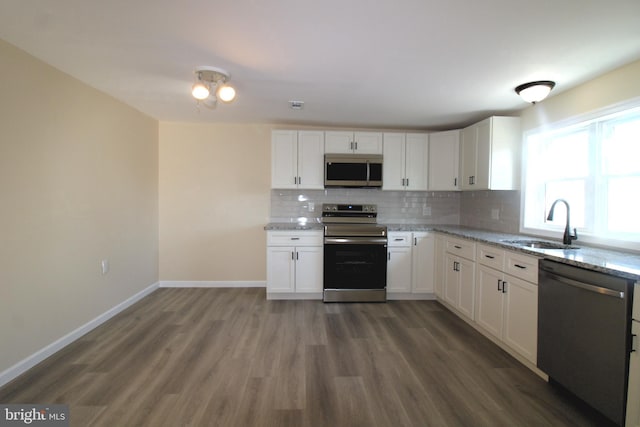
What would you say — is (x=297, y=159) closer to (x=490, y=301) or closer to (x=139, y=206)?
(x=139, y=206)

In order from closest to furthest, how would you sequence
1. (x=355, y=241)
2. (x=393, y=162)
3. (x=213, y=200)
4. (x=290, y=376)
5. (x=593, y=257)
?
(x=593, y=257) < (x=290, y=376) < (x=355, y=241) < (x=393, y=162) < (x=213, y=200)

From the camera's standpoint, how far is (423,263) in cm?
372

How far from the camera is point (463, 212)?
14.0ft

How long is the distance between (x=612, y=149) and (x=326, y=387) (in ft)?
9.44

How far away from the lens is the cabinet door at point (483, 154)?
10.5 ft

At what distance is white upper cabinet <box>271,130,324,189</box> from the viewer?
12.6ft

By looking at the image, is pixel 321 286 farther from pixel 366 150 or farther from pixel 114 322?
pixel 114 322

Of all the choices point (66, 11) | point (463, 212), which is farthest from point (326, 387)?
point (463, 212)

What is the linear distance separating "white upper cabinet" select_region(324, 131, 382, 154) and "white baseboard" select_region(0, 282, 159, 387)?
3.03 metres

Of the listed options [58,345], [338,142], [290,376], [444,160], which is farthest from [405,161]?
[58,345]

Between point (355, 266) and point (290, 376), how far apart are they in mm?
1732

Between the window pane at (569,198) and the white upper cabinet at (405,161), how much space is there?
54.9 inches

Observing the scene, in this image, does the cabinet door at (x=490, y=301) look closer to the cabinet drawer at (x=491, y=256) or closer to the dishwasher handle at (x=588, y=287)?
the cabinet drawer at (x=491, y=256)
